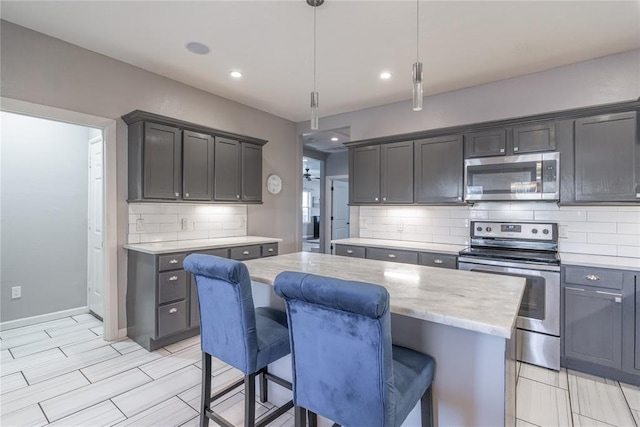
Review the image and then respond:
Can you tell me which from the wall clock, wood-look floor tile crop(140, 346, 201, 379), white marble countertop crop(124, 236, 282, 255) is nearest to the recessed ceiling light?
white marble countertop crop(124, 236, 282, 255)

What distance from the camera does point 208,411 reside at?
1784 millimetres

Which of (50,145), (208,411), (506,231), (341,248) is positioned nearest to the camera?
(208,411)

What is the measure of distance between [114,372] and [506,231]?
3993 mm

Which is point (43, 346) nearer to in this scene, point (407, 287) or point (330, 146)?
point (407, 287)

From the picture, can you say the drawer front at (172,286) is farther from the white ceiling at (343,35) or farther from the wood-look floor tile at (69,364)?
the white ceiling at (343,35)

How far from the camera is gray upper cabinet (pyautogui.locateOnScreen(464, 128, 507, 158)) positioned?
3225 millimetres

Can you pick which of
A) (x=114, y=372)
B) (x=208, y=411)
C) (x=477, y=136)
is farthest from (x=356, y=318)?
(x=477, y=136)

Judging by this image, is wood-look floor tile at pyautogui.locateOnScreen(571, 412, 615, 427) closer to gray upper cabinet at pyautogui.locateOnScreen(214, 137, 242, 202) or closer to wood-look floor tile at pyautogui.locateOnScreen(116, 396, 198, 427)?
wood-look floor tile at pyautogui.locateOnScreen(116, 396, 198, 427)

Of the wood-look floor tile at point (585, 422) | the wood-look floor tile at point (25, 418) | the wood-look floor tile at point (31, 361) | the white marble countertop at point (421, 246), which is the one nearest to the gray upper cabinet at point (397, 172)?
the white marble countertop at point (421, 246)

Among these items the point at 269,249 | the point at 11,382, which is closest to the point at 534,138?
the point at 269,249

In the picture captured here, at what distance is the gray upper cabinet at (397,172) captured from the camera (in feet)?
12.6

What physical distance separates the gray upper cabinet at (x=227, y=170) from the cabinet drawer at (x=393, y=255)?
1.86 m

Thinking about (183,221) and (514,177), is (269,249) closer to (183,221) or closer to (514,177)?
(183,221)

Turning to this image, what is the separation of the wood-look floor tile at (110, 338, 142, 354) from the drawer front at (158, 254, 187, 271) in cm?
86
